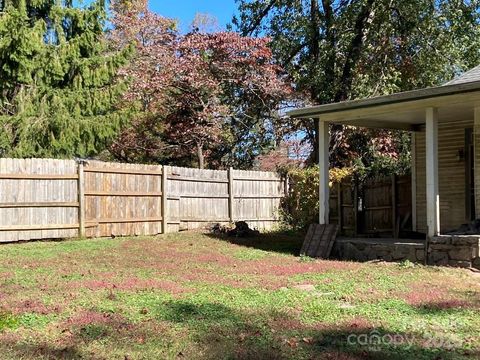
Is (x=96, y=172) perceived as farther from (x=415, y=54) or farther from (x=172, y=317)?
(x=415, y=54)

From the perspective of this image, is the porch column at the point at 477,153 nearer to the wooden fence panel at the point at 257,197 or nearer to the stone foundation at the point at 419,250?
the stone foundation at the point at 419,250

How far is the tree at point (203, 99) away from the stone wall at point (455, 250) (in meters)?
11.0

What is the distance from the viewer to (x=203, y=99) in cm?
2019

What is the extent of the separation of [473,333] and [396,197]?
8.70 m

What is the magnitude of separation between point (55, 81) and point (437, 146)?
420 inches

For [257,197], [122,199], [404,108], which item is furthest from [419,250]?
[257,197]

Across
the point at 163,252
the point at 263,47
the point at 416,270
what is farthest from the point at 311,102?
the point at 416,270

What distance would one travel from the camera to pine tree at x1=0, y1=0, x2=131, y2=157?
592 inches

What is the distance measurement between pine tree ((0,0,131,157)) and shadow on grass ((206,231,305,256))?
470 centimetres

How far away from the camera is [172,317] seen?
5.91 meters

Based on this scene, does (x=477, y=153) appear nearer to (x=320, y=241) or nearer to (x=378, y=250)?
(x=378, y=250)

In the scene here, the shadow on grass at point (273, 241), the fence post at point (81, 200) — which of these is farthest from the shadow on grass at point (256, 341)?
the fence post at point (81, 200)

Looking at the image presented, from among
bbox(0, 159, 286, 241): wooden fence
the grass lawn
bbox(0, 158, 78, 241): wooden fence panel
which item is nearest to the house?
the grass lawn

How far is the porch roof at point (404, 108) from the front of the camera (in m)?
9.49
